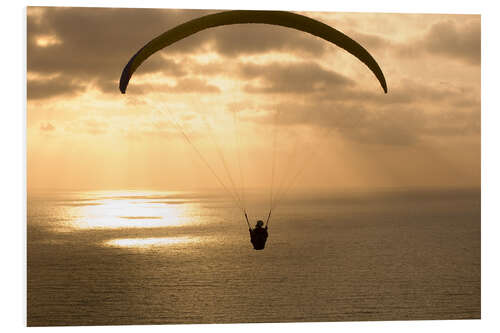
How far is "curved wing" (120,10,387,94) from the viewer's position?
6.99m

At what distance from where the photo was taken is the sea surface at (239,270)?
1179 inches

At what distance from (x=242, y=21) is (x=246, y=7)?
666 mm

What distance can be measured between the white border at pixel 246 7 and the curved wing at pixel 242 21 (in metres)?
0.73

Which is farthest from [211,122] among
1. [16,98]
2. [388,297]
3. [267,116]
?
[388,297]

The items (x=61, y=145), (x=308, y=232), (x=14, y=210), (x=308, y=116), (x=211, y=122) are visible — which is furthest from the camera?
(x=308, y=232)

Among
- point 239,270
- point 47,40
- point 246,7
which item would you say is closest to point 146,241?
point 239,270

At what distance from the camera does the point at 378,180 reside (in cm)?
1209

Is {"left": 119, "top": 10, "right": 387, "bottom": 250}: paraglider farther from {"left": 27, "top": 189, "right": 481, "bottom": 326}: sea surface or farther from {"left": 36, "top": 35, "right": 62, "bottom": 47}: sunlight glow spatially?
{"left": 27, "top": 189, "right": 481, "bottom": 326}: sea surface

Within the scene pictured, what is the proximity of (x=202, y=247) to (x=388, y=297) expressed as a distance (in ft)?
53.9

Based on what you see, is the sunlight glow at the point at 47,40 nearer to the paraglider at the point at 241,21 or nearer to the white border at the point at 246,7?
the white border at the point at 246,7

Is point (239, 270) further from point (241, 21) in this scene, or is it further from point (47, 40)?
point (241, 21)

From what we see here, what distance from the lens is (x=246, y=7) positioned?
812 centimetres

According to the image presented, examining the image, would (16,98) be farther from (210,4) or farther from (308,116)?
(308,116)

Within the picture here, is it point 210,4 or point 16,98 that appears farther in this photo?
point 210,4
